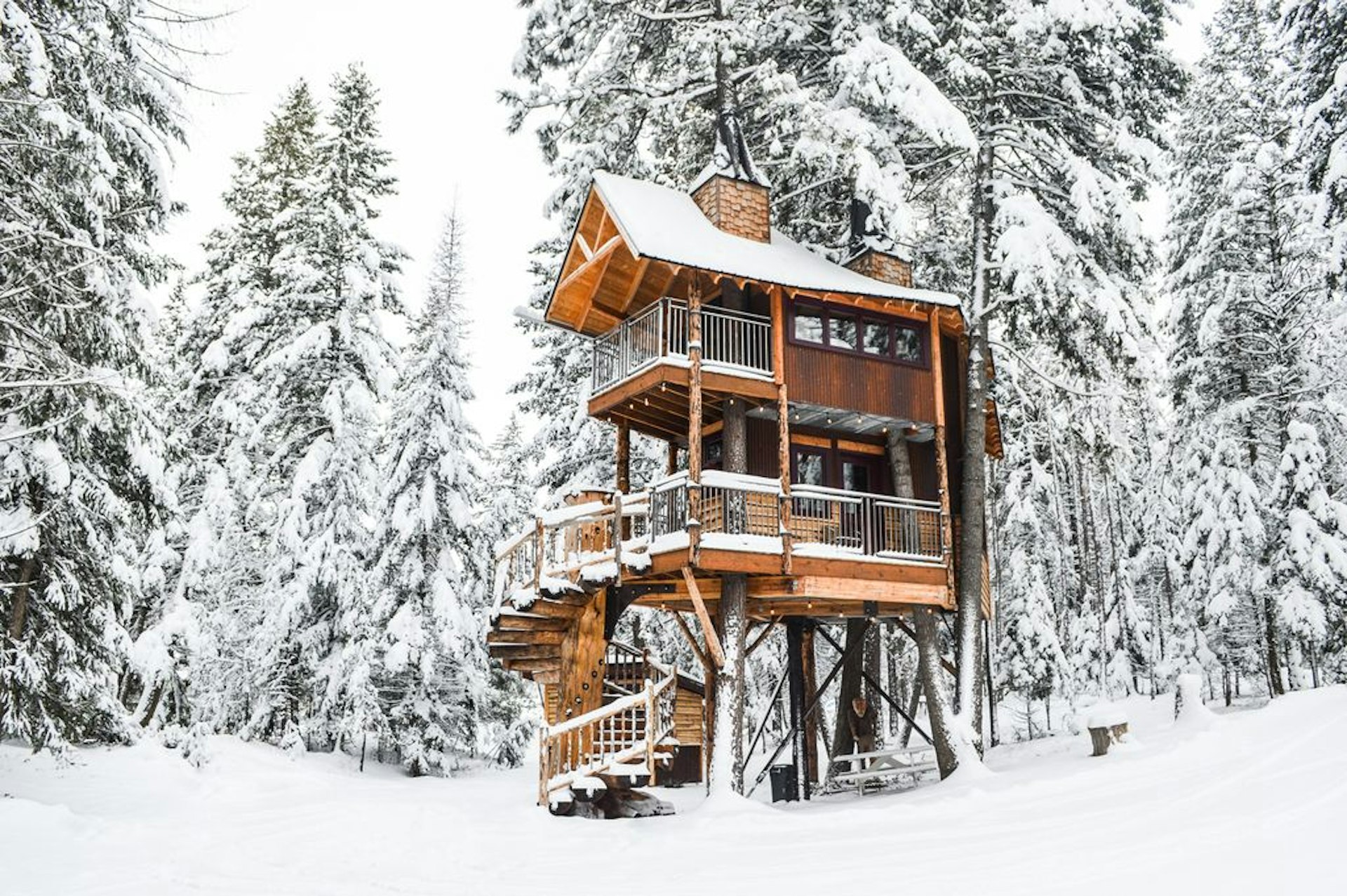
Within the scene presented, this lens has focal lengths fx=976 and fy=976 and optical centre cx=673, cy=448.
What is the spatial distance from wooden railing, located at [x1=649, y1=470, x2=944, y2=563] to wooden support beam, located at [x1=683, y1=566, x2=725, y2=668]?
82cm

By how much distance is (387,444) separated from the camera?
3075 cm

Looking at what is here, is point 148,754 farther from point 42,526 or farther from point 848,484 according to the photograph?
point 848,484

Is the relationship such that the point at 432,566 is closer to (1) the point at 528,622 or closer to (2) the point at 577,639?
(1) the point at 528,622

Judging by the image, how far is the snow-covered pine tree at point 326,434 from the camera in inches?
1062

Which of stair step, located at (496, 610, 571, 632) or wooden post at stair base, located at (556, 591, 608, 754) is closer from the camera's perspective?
wooden post at stair base, located at (556, 591, 608, 754)

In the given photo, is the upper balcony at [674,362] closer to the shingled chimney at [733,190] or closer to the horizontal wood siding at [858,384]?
the horizontal wood siding at [858,384]

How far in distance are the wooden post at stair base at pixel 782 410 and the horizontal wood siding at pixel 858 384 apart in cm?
45

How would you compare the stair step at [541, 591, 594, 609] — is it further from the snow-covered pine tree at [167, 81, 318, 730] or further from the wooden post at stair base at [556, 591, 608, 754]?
the snow-covered pine tree at [167, 81, 318, 730]

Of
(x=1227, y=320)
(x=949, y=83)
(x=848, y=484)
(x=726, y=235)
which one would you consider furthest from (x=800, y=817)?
(x=1227, y=320)

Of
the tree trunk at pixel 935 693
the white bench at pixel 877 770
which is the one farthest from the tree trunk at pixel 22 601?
the tree trunk at pixel 935 693

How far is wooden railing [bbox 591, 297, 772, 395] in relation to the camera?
17.5 m

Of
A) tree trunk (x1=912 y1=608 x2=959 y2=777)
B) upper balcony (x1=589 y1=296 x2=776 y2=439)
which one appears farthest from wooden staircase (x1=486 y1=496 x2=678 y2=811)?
tree trunk (x1=912 y1=608 x2=959 y2=777)

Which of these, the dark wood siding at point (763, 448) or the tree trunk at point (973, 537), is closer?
the tree trunk at point (973, 537)

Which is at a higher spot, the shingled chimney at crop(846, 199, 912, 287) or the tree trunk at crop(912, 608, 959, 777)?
the shingled chimney at crop(846, 199, 912, 287)
